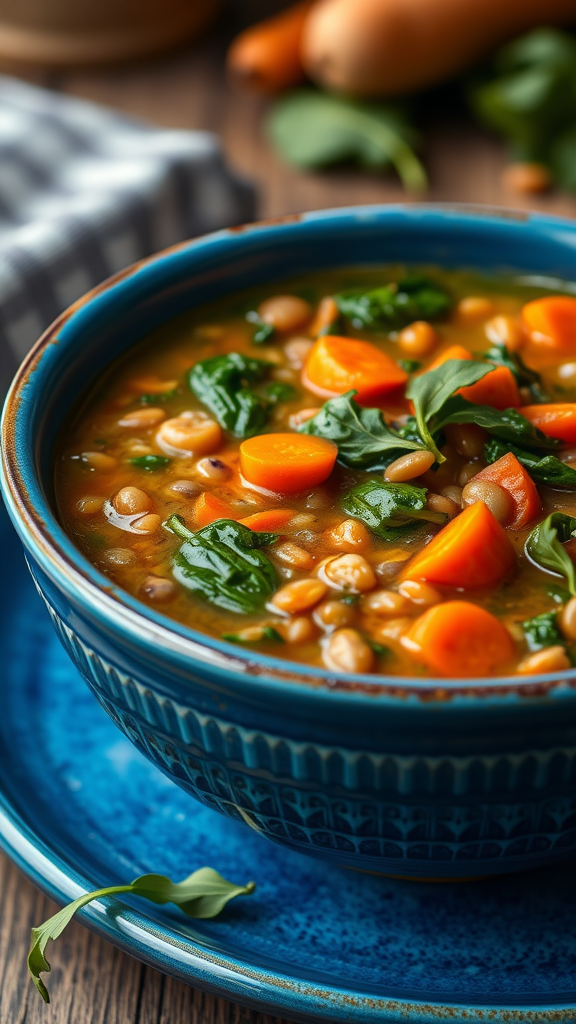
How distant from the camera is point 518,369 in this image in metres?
2.67

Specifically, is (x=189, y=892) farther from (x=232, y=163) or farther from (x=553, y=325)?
(x=232, y=163)

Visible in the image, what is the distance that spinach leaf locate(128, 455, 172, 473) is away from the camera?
8.06 ft

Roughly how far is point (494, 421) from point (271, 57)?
10.7 ft

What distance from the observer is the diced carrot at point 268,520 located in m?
2.25

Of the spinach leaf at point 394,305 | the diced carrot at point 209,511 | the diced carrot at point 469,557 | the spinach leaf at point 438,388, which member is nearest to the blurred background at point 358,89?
the spinach leaf at point 394,305

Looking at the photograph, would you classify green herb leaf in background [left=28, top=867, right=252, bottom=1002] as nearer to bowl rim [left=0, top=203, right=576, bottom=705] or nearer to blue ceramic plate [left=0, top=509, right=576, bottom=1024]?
blue ceramic plate [left=0, top=509, right=576, bottom=1024]

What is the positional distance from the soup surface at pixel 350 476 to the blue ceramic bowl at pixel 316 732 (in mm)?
160

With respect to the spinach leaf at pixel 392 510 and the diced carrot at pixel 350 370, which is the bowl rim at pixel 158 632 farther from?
the diced carrot at pixel 350 370

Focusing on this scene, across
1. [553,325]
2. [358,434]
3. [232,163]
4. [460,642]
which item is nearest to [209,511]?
[358,434]

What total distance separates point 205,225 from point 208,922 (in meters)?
2.70

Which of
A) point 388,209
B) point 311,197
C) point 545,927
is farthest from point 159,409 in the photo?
point 311,197

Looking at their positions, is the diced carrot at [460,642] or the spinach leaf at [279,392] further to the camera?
the spinach leaf at [279,392]

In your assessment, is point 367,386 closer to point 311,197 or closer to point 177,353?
point 177,353

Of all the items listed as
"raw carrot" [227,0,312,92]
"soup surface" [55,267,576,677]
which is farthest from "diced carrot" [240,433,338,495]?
"raw carrot" [227,0,312,92]
